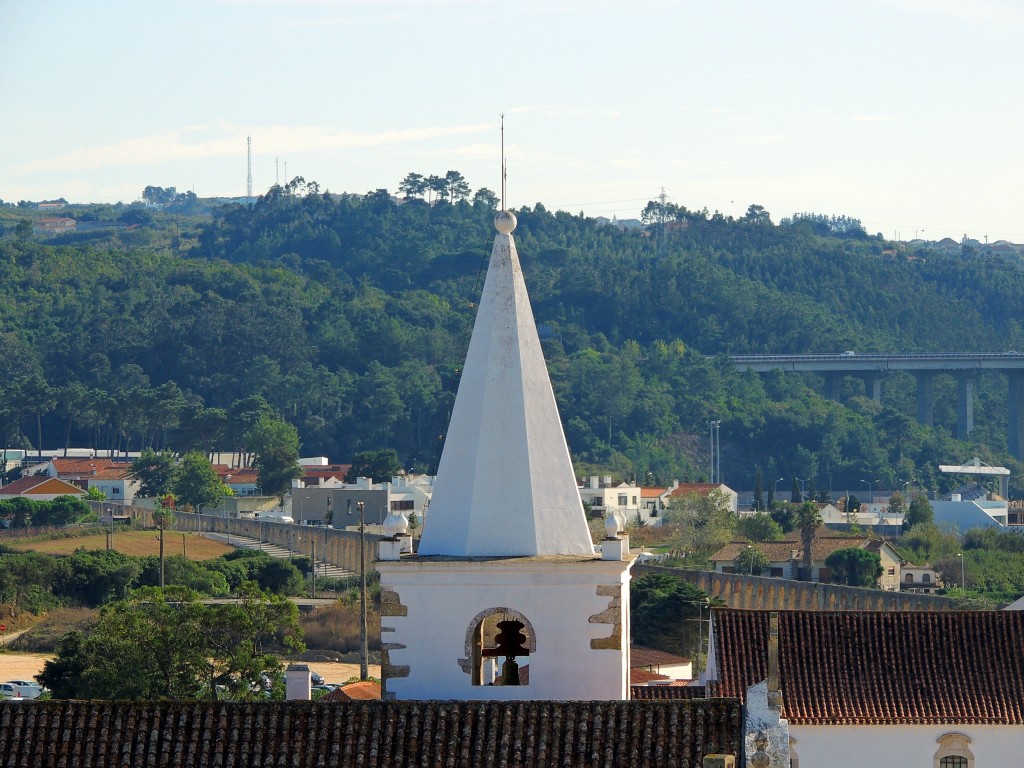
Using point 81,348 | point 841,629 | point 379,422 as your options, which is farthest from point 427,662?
point 81,348

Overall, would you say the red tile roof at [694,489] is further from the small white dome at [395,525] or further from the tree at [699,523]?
the small white dome at [395,525]

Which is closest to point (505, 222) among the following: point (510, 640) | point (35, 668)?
point (510, 640)

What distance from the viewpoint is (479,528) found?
1700cm

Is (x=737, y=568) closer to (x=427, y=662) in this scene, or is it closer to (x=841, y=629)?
(x=841, y=629)

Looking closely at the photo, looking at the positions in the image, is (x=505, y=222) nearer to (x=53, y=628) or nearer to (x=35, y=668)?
(x=35, y=668)

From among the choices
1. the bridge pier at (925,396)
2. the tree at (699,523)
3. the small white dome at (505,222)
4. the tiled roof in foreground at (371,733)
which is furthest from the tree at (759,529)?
the bridge pier at (925,396)

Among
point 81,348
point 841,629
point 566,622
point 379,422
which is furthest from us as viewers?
point 81,348

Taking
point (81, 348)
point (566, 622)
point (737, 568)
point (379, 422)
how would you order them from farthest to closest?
point (81, 348)
point (379, 422)
point (737, 568)
point (566, 622)

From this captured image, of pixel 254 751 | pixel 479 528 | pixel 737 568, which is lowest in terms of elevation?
pixel 737 568

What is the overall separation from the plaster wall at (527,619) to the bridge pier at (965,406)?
549 ft

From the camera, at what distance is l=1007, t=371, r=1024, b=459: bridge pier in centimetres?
18262

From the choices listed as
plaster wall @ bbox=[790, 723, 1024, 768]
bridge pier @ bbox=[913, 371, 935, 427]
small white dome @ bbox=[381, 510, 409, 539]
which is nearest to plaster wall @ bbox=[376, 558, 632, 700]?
small white dome @ bbox=[381, 510, 409, 539]

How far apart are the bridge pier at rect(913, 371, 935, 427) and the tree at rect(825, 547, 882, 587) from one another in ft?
342

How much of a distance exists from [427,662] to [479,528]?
112 cm
